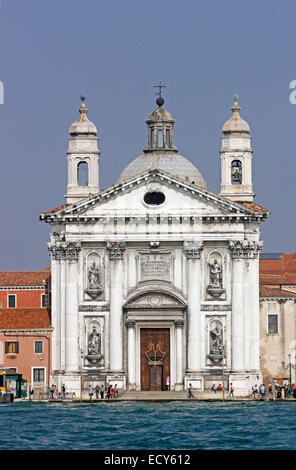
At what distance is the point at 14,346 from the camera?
105 m

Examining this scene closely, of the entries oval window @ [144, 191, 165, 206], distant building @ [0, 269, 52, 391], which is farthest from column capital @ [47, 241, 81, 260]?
oval window @ [144, 191, 165, 206]

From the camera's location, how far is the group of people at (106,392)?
101500mm

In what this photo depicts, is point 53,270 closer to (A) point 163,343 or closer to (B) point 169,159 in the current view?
(A) point 163,343

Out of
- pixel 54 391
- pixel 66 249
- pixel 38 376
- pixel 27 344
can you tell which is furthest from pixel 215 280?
pixel 38 376

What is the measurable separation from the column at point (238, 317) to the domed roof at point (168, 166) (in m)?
11.9

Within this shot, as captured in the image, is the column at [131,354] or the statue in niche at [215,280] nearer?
the statue in niche at [215,280]

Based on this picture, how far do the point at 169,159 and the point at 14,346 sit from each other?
51.5 feet

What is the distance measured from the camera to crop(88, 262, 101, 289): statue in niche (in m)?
103

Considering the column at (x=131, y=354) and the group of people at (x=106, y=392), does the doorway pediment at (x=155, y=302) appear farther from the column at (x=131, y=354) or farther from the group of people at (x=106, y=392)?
the group of people at (x=106, y=392)

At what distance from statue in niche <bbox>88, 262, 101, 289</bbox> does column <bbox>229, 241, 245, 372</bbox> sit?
651 centimetres

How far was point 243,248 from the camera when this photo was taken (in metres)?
102

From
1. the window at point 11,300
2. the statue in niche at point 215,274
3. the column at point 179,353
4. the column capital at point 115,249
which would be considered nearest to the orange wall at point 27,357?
the column capital at point 115,249
